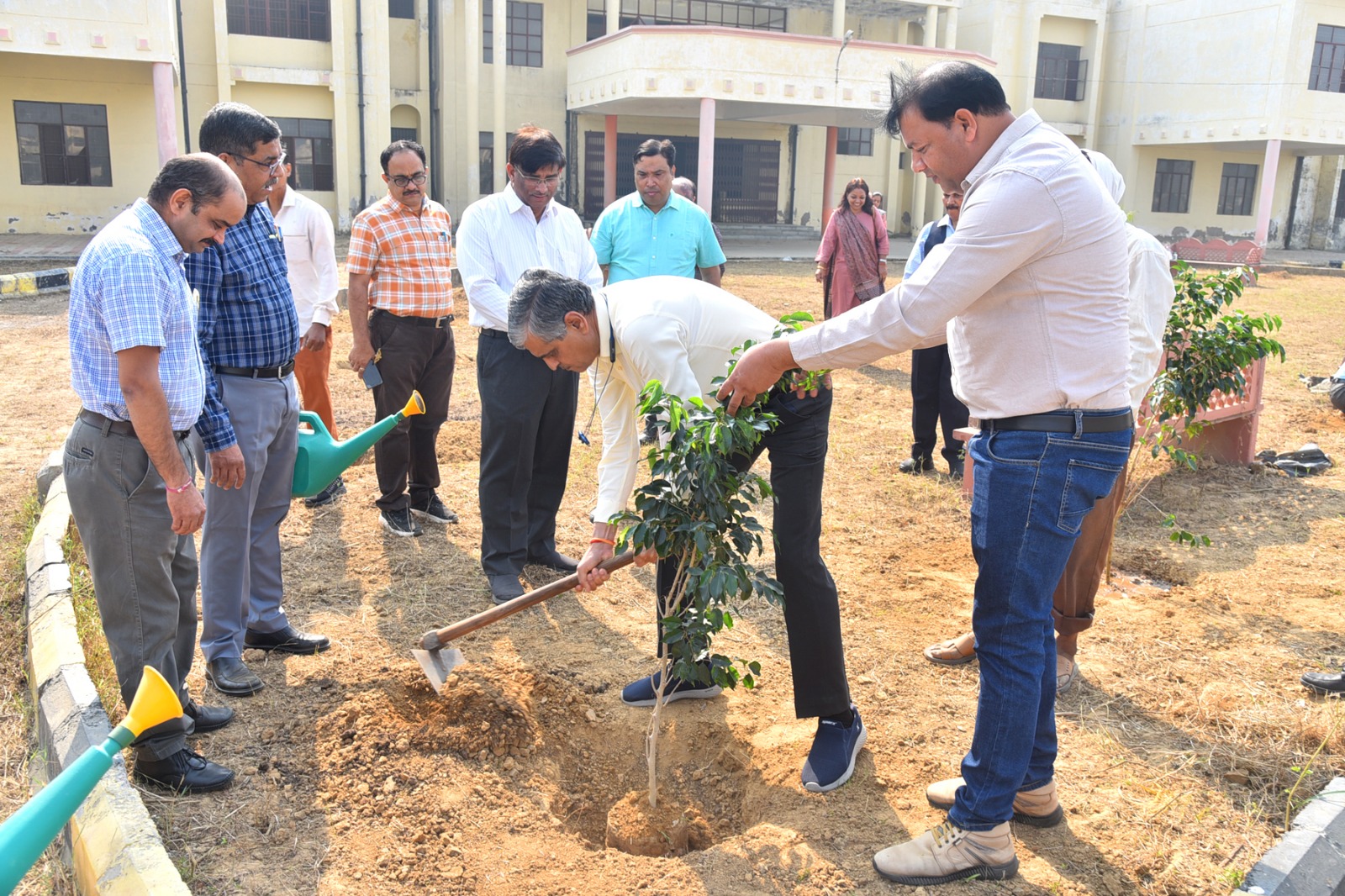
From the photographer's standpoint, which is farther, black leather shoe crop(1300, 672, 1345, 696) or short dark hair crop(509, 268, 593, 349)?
black leather shoe crop(1300, 672, 1345, 696)

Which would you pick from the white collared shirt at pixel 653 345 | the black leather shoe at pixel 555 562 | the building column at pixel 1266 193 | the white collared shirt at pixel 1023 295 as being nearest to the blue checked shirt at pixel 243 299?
the white collared shirt at pixel 653 345

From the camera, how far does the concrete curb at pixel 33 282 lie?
476 inches

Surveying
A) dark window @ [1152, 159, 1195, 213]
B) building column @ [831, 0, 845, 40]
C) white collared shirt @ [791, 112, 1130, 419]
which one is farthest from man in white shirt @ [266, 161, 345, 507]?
dark window @ [1152, 159, 1195, 213]

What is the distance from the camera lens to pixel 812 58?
1933 centimetres

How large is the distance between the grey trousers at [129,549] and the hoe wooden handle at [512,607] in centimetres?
79

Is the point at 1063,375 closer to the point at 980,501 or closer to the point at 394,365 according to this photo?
the point at 980,501

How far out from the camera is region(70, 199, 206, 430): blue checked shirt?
2.50 metres

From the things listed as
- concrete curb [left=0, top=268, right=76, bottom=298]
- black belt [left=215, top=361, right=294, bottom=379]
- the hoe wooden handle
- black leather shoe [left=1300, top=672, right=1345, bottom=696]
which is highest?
black belt [left=215, top=361, right=294, bottom=379]

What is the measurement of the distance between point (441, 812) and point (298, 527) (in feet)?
8.79

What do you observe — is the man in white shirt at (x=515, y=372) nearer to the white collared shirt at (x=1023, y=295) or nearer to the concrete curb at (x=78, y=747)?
the concrete curb at (x=78, y=747)

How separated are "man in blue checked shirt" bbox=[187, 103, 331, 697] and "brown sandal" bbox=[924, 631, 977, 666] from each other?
2474 millimetres

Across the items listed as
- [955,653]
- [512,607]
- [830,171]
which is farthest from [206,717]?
[830,171]

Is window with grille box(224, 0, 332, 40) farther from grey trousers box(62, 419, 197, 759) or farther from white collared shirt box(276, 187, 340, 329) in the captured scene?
grey trousers box(62, 419, 197, 759)

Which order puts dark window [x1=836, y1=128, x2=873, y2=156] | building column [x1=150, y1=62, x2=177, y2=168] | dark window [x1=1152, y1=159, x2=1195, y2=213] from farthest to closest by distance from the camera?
dark window [x1=1152, y1=159, x2=1195, y2=213] < dark window [x1=836, y1=128, x2=873, y2=156] < building column [x1=150, y1=62, x2=177, y2=168]
